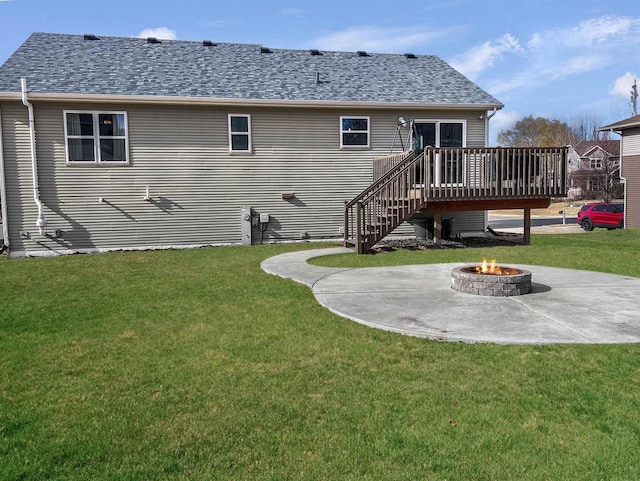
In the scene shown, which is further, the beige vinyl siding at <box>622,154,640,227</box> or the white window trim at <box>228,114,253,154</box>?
the beige vinyl siding at <box>622,154,640,227</box>

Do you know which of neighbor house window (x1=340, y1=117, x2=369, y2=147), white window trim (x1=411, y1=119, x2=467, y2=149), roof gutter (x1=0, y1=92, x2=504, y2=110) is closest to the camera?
roof gutter (x1=0, y1=92, x2=504, y2=110)

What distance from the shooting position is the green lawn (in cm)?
262

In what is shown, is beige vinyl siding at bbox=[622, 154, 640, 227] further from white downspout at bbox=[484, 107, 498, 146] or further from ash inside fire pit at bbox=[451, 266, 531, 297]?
ash inside fire pit at bbox=[451, 266, 531, 297]

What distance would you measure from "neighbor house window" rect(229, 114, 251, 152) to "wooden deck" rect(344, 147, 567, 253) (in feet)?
12.2

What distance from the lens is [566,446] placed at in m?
2.74

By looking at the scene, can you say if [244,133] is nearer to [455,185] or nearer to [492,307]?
[455,185]

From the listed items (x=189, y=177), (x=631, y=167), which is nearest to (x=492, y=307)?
(x=189, y=177)

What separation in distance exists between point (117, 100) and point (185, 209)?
314cm

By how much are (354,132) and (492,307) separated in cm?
919

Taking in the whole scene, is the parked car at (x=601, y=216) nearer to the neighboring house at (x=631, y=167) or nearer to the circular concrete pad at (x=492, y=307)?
the neighboring house at (x=631, y=167)

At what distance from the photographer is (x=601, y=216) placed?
22016mm

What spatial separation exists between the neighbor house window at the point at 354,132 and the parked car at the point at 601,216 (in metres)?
13.6

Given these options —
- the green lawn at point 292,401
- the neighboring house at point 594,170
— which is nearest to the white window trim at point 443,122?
the green lawn at point 292,401

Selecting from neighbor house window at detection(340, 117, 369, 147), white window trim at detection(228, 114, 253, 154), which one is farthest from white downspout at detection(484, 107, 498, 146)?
white window trim at detection(228, 114, 253, 154)
